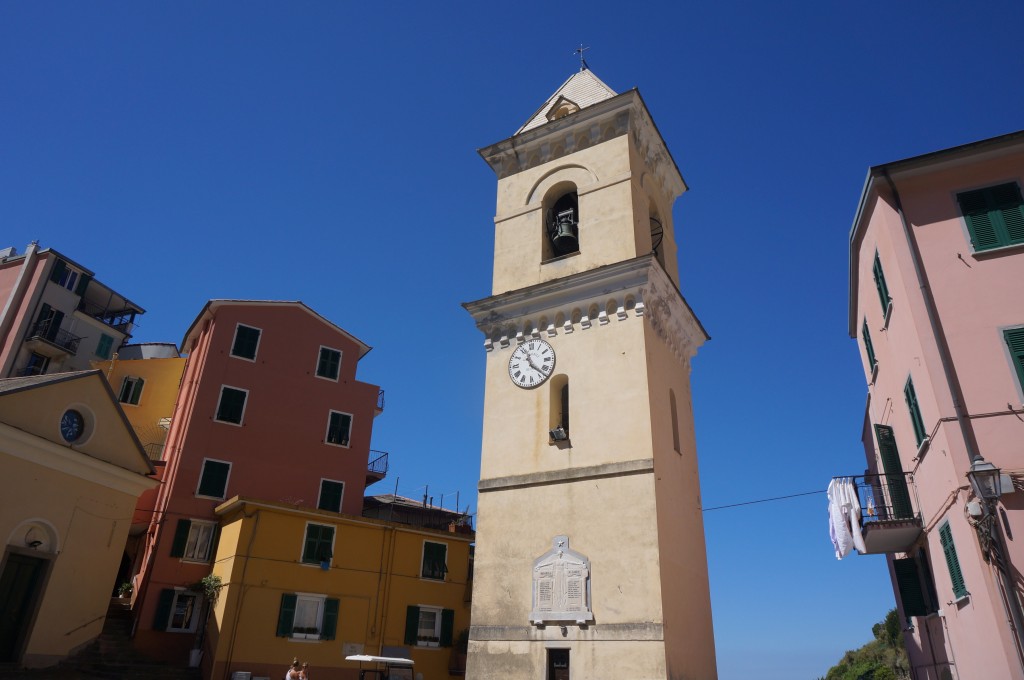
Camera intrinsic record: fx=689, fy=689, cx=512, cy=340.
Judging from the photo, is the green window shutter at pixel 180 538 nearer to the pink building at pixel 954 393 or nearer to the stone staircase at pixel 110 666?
the stone staircase at pixel 110 666

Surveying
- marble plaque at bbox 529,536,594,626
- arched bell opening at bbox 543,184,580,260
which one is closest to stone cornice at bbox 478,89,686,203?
arched bell opening at bbox 543,184,580,260

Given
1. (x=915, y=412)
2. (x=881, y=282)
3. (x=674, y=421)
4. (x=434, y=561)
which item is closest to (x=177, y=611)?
(x=434, y=561)

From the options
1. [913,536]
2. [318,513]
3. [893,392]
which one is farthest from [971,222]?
[318,513]

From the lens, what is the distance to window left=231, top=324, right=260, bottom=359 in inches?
1038

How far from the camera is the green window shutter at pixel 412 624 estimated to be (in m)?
23.2

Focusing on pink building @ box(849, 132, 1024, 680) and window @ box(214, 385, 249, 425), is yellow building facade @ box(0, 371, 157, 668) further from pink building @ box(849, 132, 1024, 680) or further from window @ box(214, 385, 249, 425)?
pink building @ box(849, 132, 1024, 680)

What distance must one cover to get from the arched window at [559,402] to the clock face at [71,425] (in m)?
13.6

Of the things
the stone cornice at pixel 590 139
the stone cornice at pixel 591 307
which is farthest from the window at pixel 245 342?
the stone cornice at pixel 591 307

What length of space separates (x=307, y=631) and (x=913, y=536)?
16.9 meters

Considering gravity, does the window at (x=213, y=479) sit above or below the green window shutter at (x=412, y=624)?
above

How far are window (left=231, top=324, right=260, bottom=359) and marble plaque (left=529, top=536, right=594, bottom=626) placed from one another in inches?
667

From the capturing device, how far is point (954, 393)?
10.4 meters

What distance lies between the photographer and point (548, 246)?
59.5 feet

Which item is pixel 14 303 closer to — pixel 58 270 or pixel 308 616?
pixel 58 270
